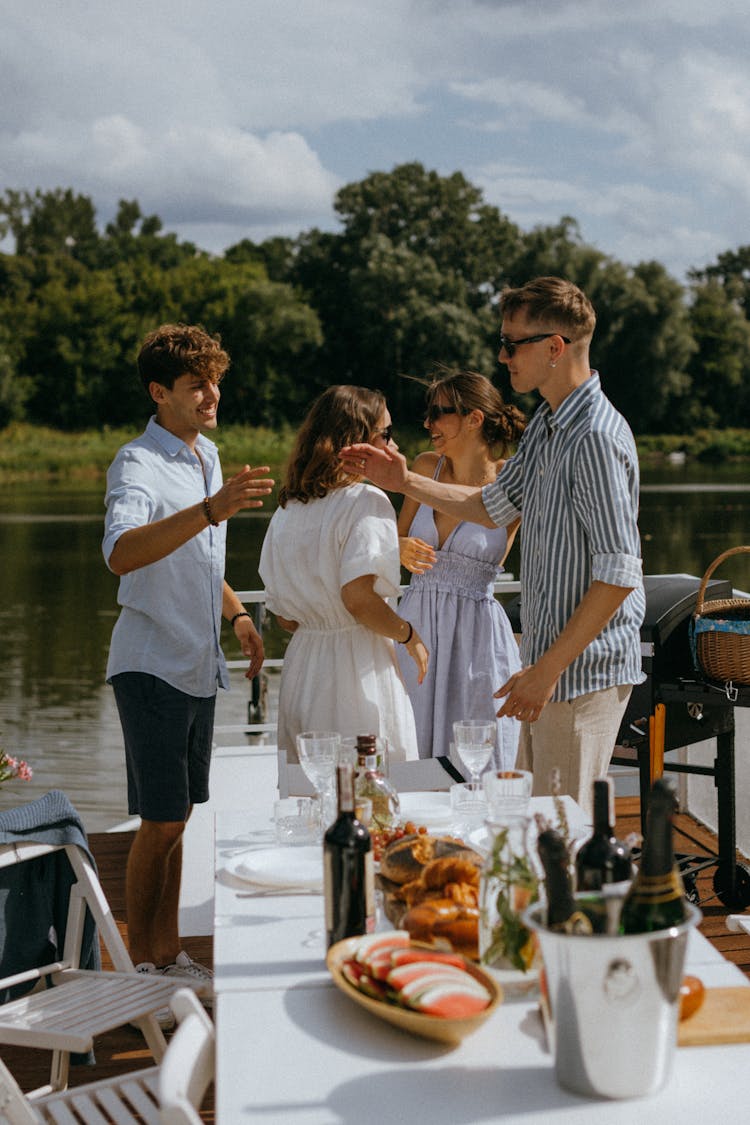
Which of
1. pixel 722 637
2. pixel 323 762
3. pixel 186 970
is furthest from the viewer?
pixel 722 637

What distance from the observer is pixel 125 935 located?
3559 mm

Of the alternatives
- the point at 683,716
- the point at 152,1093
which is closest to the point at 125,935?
the point at 152,1093

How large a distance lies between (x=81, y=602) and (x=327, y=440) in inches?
786

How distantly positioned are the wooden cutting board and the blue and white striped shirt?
1050 mm

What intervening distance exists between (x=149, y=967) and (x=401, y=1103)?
1.77 meters

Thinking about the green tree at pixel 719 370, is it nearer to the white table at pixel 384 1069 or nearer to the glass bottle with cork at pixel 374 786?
the glass bottle with cork at pixel 374 786

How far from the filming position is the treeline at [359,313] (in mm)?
40938

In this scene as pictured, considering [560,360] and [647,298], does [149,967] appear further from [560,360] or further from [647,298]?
[647,298]

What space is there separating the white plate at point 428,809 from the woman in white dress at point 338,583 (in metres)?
0.44

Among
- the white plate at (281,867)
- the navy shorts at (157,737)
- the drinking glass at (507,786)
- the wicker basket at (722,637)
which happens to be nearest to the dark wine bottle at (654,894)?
the drinking glass at (507,786)

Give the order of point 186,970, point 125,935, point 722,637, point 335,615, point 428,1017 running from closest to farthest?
point 428,1017 < point 335,615 < point 186,970 < point 722,637 < point 125,935

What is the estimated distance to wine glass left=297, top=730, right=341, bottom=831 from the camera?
212 centimetres

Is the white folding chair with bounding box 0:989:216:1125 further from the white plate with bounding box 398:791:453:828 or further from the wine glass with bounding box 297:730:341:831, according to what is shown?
the white plate with bounding box 398:791:453:828

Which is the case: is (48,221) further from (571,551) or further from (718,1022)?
(718,1022)
